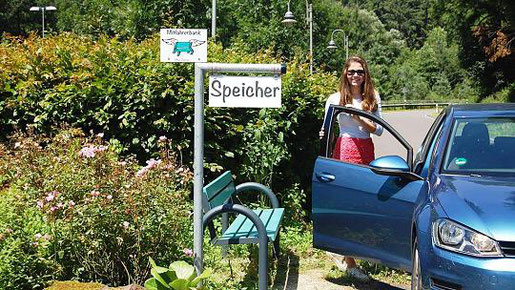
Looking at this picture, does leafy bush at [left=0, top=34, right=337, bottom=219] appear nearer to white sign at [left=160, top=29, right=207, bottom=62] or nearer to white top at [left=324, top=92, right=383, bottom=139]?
white top at [left=324, top=92, right=383, bottom=139]

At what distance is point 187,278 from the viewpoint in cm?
465

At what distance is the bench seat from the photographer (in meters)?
5.13

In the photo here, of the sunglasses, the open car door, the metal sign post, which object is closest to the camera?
the metal sign post

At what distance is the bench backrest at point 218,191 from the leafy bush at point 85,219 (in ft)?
0.77

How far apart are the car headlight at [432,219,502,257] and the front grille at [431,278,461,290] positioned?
0.18m

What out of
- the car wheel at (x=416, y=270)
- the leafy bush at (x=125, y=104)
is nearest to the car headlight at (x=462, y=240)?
the car wheel at (x=416, y=270)

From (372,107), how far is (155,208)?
224 cm

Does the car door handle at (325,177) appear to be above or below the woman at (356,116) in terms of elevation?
below

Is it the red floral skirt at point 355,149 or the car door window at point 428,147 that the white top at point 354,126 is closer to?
the red floral skirt at point 355,149

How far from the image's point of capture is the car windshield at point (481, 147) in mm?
4785

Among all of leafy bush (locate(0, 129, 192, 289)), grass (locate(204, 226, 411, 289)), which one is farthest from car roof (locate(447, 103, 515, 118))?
leafy bush (locate(0, 129, 192, 289))

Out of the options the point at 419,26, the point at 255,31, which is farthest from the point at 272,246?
the point at 419,26

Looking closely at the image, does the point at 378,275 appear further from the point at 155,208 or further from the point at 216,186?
the point at 155,208

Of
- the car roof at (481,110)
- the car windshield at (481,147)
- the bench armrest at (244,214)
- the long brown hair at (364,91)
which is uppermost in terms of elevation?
the long brown hair at (364,91)
